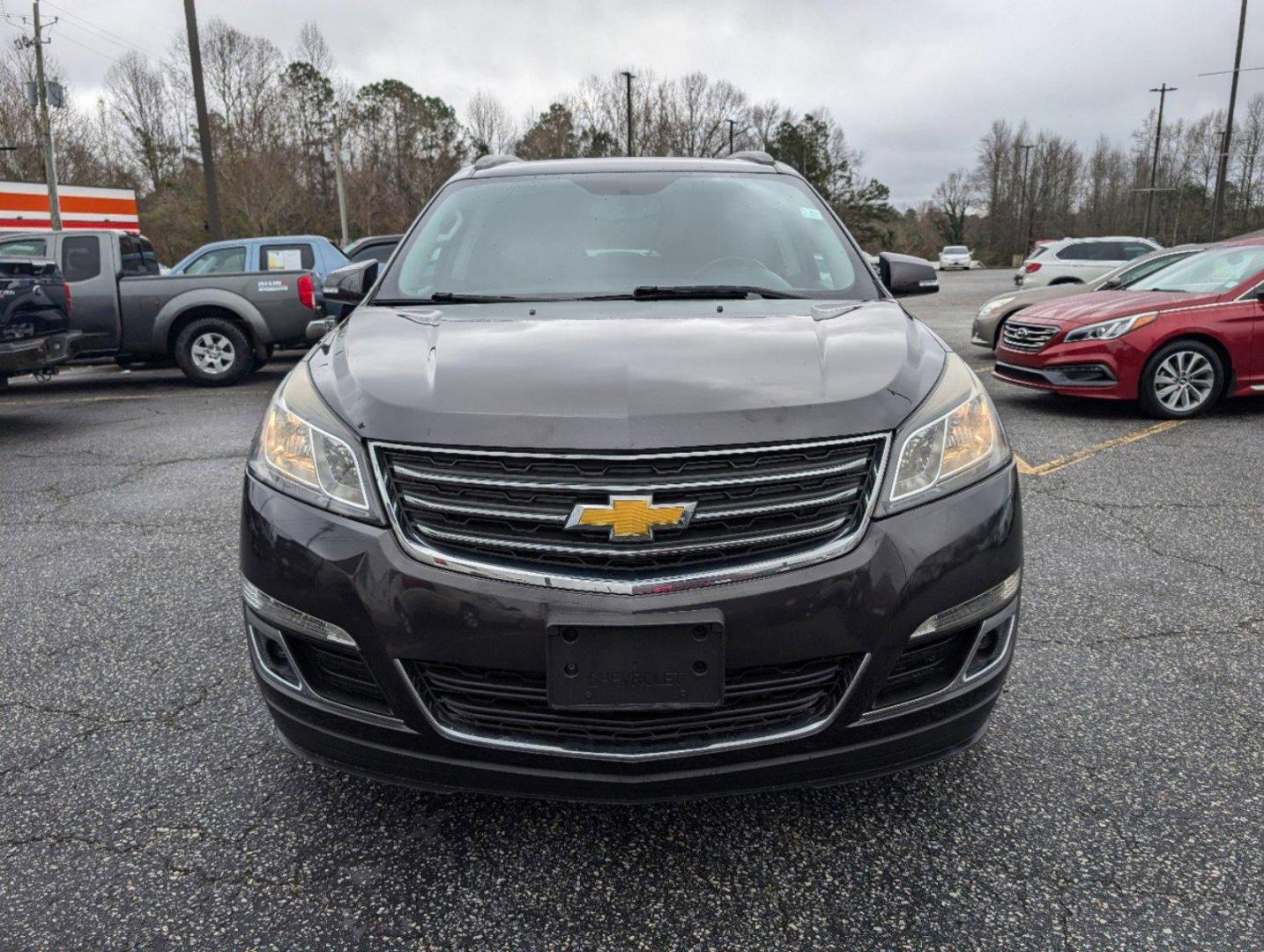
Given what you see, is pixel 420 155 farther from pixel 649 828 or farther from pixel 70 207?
pixel 649 828

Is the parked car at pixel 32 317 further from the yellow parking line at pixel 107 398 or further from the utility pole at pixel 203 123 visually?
the utility pole at pixel 203 123

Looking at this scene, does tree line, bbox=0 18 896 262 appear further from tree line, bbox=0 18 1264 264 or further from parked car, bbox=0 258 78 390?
parked car, bbox=0 258 78 390

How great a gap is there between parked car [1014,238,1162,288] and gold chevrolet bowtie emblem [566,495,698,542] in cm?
1723

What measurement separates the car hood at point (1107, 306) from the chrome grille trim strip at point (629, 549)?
6.77 meters

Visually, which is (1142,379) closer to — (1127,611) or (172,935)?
(1127,611)

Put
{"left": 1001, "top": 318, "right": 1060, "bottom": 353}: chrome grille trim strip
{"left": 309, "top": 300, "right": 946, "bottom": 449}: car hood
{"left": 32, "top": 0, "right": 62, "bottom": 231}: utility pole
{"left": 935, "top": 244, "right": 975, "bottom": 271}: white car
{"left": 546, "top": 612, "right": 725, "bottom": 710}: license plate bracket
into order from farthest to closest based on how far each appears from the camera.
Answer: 1. {"left": 935, "top": 244, "right": 975, "bottom": 271}: white car
2. {"left": 32, "top": 0, "right": 62, "bottom": 231}: utility pole
3. {"left": 1001, "top": 318, "right": 1060, "bottom": 353}: chrome grille trim strip
4. {"left": 309, "top": 300, "right": 946, "bottom": 449}: car hood
5. {"left": 546, "top": 612, "right": 725, "bottom": 710}: license plate bracket

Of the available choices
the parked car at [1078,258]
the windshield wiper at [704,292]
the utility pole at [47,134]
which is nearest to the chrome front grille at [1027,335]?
the windshield wiper at [704,292]

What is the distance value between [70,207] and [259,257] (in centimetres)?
2543

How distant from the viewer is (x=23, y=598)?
3.86m

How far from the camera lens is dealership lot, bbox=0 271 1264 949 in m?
1.91

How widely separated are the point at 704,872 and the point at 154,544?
3567 millimetres

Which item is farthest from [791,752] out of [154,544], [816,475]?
[154,544]

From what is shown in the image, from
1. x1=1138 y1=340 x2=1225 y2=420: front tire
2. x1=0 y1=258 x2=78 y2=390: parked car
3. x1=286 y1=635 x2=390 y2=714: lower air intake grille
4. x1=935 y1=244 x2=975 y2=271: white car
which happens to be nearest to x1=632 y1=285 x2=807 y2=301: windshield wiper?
x1=286 y1=635 x2=390 y2=714: lower air intake grille

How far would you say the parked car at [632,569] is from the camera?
1.81 meters
